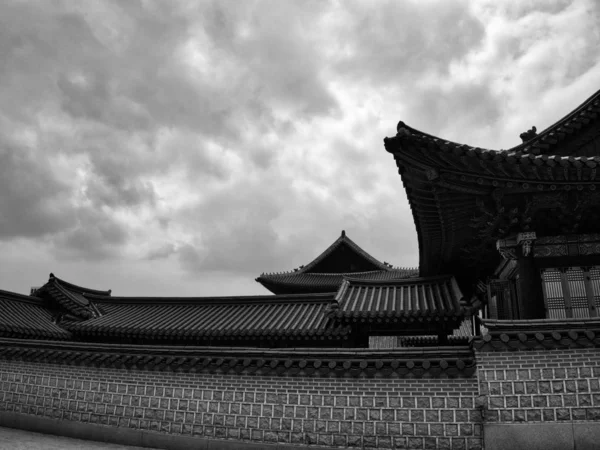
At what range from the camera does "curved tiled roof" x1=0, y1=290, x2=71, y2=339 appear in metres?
17.6

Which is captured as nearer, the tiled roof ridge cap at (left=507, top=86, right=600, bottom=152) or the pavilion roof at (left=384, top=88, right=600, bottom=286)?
the pavilion roof at (left=384, top=88, right=600, bottom=286)

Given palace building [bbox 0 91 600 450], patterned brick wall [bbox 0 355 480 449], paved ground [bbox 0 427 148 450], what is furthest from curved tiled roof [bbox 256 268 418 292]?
paved ground [bbox 0 427 148 450]

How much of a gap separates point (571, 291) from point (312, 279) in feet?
65.3

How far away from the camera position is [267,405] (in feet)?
33.2

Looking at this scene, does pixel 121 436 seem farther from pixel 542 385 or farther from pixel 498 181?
pixel 498 181

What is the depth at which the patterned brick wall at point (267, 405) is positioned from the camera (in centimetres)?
897

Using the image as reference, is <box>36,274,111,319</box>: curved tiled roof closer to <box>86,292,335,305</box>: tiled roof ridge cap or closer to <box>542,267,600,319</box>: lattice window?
<box>86,292,335,305</box>: tiled roof ridge cap

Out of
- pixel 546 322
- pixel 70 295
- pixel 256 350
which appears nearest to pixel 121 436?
pixel 256 350

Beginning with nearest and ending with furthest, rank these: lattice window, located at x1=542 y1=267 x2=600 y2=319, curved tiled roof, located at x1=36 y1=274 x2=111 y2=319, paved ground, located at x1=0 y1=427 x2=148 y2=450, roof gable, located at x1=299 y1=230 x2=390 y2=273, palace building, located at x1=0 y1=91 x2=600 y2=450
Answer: palace building, located at x1=0 y1=91 x2=600 y2=450 < lattice window, located at x1=542 y1=267 x2=600 y2=319 < paved ground, located at x1=0 y1=427 x2=148 y2=450 < curved tiled roof, located at x1=36 y1=274 x2=111 y2=319 < roof gable, located at x1=299 y1=230 x2=390 y2=273

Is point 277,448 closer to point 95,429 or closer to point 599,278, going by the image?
point 95,429

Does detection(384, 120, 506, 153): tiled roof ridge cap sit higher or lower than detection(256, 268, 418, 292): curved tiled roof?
lower

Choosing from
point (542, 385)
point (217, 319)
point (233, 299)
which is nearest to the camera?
point (542, 385)

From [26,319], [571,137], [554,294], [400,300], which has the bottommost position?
[26,319]

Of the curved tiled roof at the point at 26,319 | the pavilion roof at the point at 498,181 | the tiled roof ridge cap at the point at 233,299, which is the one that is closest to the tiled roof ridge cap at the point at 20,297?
the curved tiled roof at the point at 26,319
